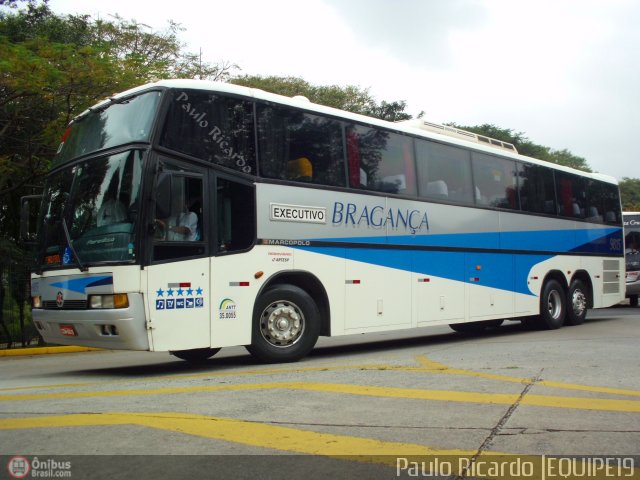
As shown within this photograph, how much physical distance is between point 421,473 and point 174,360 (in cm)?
722

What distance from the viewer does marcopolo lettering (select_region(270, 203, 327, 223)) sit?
8.62 metres

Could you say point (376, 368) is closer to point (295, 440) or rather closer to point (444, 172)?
point (295, 440)

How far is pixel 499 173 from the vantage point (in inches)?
513

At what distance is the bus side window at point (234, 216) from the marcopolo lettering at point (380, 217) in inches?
58.9

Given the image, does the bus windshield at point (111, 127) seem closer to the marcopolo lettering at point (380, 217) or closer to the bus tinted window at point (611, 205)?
the marcopolo lettering at point (380, 217)

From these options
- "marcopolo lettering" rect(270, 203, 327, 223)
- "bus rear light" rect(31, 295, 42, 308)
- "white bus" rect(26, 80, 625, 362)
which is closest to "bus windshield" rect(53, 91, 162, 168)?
"white bus" rect(26, 80, 625, 362)

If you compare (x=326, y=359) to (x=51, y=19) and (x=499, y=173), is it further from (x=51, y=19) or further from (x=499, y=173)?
(x=51, y=19)

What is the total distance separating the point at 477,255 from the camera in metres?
12.1

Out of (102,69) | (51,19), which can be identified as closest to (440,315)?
(102,69)

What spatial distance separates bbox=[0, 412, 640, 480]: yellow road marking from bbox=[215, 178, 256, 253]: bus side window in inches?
123

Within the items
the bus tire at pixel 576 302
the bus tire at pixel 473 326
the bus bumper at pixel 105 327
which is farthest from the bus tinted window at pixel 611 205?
the bus bumper at pixel 105 327

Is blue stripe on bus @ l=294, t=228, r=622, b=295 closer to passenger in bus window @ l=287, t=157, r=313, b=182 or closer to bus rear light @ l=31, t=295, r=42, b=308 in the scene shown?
passenger in bus window @ l=287, t=157, r=313, b=182

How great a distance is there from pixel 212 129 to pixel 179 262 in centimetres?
174

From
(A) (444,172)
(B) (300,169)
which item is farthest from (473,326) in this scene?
(B) (300,169)
